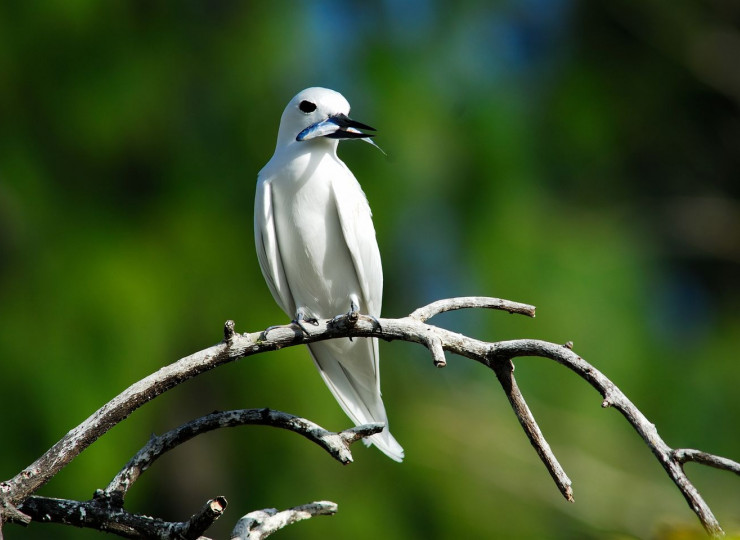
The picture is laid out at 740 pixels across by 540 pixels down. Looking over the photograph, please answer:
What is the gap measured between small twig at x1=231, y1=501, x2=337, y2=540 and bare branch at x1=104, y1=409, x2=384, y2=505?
0.21 metres

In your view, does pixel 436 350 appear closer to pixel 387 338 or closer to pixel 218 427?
pixel 387 338

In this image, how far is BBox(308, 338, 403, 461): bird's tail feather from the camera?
4527 mm

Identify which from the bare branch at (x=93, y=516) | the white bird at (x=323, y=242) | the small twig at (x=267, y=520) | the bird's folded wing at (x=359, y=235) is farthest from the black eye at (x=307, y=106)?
the bare branch at (x=93, y=516)

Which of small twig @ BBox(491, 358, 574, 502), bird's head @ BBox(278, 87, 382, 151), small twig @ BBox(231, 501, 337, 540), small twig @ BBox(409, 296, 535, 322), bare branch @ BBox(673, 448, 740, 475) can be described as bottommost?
small twig @ BBox(231, 501, 337, 540)

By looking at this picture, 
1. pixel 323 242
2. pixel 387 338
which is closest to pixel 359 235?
pixel 323 242

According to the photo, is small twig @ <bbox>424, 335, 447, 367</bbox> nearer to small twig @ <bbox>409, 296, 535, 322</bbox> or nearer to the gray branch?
the gray branch

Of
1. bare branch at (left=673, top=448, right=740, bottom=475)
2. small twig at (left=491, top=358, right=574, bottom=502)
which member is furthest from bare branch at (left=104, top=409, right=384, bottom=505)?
bare branch at (left=673, top=448, right=740, bottom=475)

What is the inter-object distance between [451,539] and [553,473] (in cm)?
473

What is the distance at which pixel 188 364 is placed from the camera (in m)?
2.87

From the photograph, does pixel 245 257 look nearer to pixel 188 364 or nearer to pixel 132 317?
pixel 132 317

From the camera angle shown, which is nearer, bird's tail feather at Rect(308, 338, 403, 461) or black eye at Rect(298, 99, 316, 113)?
black eye at Rect(298, 99, 316, 113)

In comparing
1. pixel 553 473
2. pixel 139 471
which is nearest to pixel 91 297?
pixel 139 471

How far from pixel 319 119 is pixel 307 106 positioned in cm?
13

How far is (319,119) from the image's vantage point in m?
4.34
